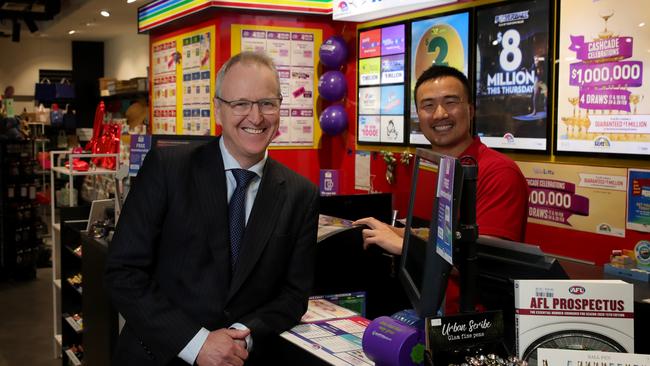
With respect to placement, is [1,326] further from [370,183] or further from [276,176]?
[276,176]

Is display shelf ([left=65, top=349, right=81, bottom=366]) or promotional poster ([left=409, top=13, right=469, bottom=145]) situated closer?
display shelf ([left=65, top=349, right=81, bottom=366])

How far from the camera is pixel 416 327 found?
1.61 m

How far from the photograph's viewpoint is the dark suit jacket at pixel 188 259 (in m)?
2.04

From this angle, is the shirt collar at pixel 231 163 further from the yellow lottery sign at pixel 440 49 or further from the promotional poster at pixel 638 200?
the yellow lottery sign at pixel 440 49

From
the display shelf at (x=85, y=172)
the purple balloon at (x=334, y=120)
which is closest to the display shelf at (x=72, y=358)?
the display shelf at (x=85, y=172)

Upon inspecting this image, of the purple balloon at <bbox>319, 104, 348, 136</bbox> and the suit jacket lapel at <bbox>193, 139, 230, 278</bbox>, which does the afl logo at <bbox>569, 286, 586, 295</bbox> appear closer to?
the suit jacket lapel at <bbox>193, 139, 230, 278</bbox>

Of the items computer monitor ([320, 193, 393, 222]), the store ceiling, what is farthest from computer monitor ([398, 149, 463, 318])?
Answer: the store ceiling

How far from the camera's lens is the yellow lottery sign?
197 inches

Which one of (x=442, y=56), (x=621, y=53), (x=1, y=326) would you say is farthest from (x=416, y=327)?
(x=1, y=326)

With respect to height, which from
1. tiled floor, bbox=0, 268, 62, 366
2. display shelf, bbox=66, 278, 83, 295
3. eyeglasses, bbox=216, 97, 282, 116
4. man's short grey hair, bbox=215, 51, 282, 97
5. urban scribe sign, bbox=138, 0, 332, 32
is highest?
urban scribe sign, bbox=138, 0, 332, 32

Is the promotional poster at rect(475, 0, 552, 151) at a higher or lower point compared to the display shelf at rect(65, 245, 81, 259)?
higher

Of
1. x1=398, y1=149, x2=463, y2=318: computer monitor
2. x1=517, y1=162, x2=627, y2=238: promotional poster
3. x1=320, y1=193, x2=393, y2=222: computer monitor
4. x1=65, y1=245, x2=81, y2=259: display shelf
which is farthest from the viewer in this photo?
x1=65, y1=245, x2=81, y2=259: display shelf

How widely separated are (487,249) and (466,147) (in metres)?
0.97

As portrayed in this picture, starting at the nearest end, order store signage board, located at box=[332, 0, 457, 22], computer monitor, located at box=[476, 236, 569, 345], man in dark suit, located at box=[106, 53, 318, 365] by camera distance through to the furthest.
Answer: computer monitor, located at box=[476, 236, 569, 345] < man in dark suit, located at box=[106, 53, 318, 365] < store signage board, located at box=[332, 0, 457, 22]
